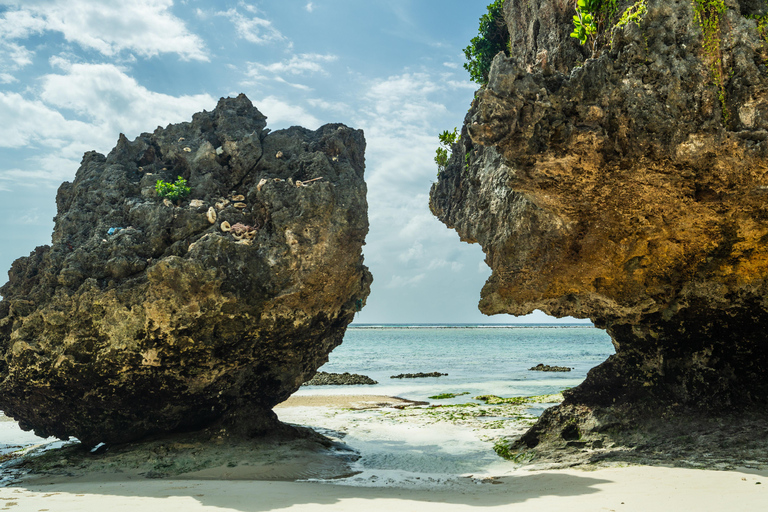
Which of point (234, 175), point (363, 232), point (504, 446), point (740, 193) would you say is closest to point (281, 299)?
point (363, 232)

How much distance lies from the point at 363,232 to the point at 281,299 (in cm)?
211

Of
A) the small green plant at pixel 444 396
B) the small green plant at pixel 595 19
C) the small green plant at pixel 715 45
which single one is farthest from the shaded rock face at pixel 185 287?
the small green plant at pixel 444 396

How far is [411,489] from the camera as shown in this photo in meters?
7.81

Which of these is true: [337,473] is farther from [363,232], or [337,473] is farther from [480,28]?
[480,28]

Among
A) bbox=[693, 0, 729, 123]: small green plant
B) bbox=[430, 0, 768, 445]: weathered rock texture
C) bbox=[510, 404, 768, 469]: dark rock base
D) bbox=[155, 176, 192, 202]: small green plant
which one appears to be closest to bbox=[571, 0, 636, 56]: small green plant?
bbox=[430, 0, 768, 445]: weathered rock texture

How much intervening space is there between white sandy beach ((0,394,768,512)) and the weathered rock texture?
223 centimetres

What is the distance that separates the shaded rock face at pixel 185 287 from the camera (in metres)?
8.82

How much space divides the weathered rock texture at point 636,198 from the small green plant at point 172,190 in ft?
18.7

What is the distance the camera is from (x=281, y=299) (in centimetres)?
935

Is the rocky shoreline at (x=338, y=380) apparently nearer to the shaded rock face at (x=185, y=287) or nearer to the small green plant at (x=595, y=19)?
the shaded rock face at (x=185, y=287)

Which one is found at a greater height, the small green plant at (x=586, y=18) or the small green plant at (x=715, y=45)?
the small green plant at (x=586, y=18)

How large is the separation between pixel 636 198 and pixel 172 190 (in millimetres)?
8298

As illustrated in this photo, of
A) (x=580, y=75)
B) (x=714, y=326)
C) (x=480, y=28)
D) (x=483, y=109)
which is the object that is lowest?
(x=714, y=326)

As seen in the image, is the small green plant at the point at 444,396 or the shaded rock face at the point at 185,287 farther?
the small green plant at the point at 444,396
